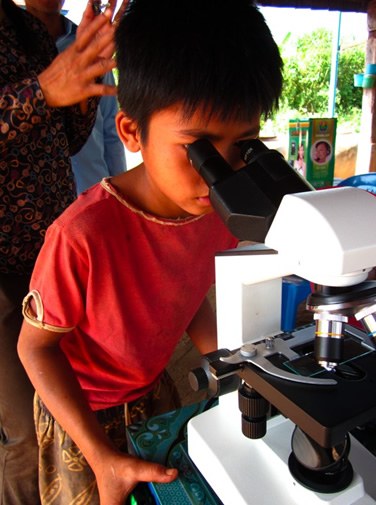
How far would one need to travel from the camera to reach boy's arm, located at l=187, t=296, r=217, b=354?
105 cm

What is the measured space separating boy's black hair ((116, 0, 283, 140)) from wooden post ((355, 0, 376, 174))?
3.44 meters

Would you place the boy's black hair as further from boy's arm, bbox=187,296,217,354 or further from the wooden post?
the wooden post


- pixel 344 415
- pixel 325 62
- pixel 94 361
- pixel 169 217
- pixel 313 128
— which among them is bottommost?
pixel 94 361

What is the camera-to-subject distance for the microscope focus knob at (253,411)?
0.54m

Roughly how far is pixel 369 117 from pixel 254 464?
3.77 metres

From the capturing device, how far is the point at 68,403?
2.39 ft

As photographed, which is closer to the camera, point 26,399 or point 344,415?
point 344,415

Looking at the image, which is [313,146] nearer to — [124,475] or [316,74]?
[124,475]

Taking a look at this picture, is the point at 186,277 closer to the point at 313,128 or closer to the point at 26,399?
the point at 26,399

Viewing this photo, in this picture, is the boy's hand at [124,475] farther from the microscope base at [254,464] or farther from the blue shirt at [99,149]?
the blue shirt at [99,149]

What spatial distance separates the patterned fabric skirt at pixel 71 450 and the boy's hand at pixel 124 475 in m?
0.23

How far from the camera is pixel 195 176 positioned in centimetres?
66

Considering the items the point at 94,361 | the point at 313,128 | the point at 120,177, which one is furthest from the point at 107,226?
the point at 313,128

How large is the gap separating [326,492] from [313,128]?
212cm
